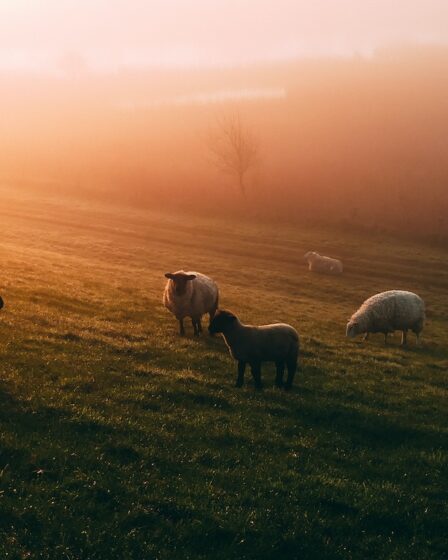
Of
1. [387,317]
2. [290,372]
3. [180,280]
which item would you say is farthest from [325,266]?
[290,372]

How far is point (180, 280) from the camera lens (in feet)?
63.6

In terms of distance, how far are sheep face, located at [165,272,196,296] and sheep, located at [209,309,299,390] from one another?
16.2ft

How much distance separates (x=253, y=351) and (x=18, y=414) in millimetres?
6428

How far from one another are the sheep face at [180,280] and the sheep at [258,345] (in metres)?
4.94

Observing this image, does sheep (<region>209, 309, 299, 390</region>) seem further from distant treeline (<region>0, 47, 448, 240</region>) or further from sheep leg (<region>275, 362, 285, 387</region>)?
distant treeline (<region>0, 47, 448, 240</region>)

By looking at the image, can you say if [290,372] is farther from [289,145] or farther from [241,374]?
[289,145]

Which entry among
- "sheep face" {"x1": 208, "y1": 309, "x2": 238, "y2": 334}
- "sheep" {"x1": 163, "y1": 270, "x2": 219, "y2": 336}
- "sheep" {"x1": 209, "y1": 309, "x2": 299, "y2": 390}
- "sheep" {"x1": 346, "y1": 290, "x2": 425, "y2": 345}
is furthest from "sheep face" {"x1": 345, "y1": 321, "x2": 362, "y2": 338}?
"sheep face" {"x1": 208, "y1": 309, "x2": 238, "y2": 334}

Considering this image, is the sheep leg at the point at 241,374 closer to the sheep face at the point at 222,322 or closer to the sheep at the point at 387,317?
the sheep face at the point at 222,322

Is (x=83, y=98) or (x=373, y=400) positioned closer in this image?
(x=373, y=400)

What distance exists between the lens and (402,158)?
8731cm

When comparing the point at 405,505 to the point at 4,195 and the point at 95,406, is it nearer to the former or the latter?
the point at 95,406

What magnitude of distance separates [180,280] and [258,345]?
20.2 ft

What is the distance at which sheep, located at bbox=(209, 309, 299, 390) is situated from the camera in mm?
14211

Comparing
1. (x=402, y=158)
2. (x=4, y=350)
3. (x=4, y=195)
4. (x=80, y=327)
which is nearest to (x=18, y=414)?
(x=4, y=350)
